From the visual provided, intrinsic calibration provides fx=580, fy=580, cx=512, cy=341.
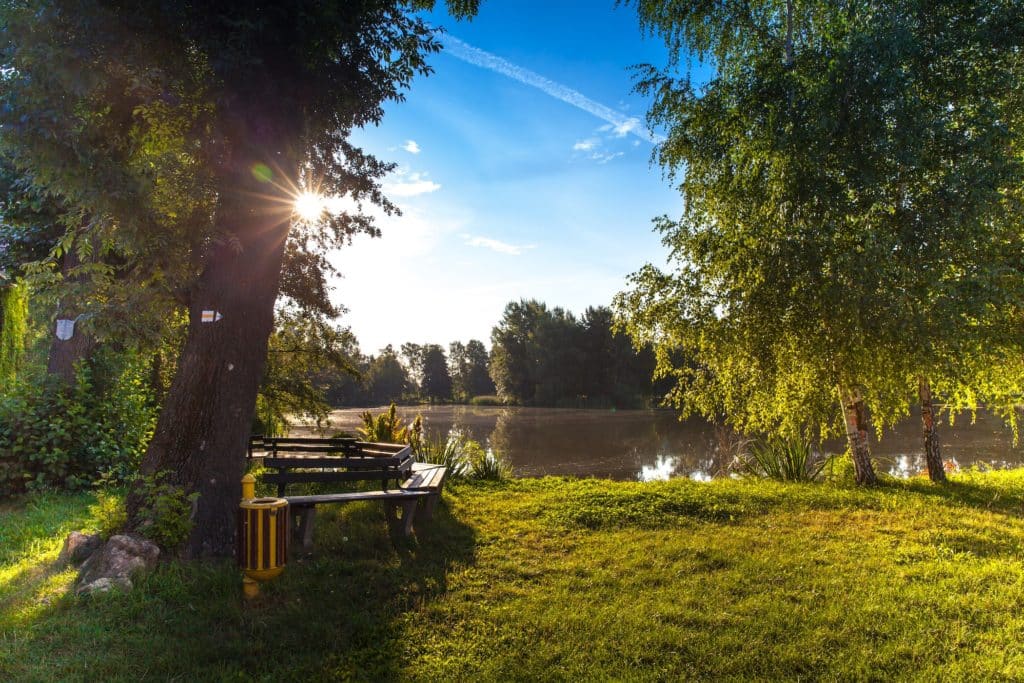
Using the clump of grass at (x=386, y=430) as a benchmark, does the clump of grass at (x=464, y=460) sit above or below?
below

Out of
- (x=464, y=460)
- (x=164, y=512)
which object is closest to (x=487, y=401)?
(x=464, y=460)

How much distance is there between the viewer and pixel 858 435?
9.74 m

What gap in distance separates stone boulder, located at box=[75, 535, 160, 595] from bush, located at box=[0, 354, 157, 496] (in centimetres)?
349

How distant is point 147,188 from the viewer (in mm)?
4914

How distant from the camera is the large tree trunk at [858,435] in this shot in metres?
9.55

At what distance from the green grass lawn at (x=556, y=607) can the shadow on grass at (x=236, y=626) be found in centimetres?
1

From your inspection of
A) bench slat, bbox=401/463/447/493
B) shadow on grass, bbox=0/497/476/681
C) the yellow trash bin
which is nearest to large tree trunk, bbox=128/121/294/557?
shadow on grass, bbox=0/497/476/681

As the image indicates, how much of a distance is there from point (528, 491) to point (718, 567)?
4.25 metres

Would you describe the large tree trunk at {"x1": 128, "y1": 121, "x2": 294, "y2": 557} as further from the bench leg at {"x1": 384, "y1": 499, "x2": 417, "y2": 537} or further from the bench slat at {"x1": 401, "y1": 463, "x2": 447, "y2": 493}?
the bench slat at {"x1": 401, "y1": 463, "x2": 447, "y2": 493}

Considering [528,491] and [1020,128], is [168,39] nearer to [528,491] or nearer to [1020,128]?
[528,491]

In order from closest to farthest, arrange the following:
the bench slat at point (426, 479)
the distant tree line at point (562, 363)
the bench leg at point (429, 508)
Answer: the bench slat at point (426, 479) < the bench leg at point (429, 508) < the distant tree line at point (562, 363)

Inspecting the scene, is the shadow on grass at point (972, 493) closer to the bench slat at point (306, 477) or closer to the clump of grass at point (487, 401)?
the bench slat at point (306, 477)

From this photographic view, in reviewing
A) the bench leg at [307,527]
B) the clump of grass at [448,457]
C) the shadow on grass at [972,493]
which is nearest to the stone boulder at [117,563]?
the bench leg at [307,527]

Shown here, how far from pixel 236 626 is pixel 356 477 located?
2.02m
